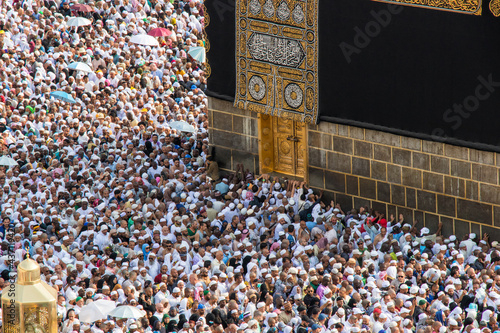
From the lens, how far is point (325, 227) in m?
19.8

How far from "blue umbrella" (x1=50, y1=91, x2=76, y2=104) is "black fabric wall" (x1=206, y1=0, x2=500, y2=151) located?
21.3 ft

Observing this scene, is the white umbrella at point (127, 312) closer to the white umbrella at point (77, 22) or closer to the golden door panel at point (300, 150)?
the golden door panel at point (300, 150)

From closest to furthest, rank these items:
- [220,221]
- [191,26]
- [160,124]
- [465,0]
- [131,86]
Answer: [465,0], [220,221], [160,124], [131,86], [191,26]

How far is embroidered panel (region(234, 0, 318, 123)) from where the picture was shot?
2114cm

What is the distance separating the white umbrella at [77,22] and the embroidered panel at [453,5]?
36.5 ft

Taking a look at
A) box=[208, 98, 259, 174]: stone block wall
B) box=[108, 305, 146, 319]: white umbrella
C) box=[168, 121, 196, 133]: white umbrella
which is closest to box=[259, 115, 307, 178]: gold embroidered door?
box=[208, 98, 259, 174]: stone block wall

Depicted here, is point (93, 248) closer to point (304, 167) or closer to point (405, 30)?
point (304, 167)

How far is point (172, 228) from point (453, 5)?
6296 mm

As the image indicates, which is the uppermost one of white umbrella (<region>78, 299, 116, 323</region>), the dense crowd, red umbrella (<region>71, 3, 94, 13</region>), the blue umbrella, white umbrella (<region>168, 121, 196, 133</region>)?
red umbrella (<region>71, 3, 94, 13</region>)

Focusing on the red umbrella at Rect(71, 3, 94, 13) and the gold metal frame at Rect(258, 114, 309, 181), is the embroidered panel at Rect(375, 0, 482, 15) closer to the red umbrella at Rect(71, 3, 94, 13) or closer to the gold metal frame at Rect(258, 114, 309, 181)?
the gold metal frame at Rect(258, 114, 309, 181)

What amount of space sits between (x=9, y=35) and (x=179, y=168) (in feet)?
25.4

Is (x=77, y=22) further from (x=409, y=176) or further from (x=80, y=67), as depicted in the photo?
(x=409, y=176)

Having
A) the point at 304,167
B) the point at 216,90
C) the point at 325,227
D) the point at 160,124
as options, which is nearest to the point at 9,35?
the point at 160,124

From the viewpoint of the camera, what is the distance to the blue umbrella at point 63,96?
24859 millimetres
